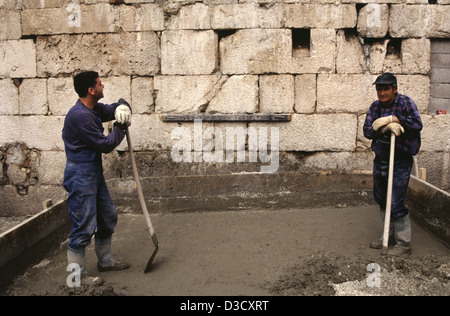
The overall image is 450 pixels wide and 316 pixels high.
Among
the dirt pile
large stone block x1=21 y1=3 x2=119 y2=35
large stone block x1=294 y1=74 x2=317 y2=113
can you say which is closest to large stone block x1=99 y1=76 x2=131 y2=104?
large stone block x1=21 y1=3 x2=119 y2=35

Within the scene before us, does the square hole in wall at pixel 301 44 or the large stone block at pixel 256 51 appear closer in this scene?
the large stone block at pixel 256 51

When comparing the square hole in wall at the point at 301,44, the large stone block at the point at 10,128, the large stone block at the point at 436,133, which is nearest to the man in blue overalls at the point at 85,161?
the square hole in wall at the point at 301,44

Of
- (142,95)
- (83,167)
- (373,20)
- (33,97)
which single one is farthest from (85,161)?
(373,20)

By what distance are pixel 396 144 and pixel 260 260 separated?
5.42 ft

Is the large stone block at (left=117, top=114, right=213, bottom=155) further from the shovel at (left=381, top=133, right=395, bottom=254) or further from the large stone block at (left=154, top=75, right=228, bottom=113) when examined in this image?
the shovel at (left=381, top=133, right=395, bottom=254)

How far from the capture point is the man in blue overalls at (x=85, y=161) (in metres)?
3.17

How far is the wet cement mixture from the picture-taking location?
2891 mm

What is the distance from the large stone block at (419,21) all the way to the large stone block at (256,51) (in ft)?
5.29

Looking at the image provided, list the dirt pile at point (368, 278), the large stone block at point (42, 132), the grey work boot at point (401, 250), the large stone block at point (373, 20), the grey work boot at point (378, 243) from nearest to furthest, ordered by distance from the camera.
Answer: the dirt pile at point (368, 278) → the grey work boot at point (401, 250) → the grey work boot at point (378, 243) → the large stone block at point (373, 20) → the large stone block at point (42, 132)

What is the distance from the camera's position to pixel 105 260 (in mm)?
3416

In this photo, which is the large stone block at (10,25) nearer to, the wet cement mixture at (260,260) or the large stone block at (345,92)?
the wet cement mixture at (260,260)

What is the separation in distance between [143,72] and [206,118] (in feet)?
4.00

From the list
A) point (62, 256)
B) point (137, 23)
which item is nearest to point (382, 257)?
point (62, 256)

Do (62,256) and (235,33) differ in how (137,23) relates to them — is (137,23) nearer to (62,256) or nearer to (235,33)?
(235,33)
